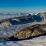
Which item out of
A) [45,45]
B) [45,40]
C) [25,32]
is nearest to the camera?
[45,45]

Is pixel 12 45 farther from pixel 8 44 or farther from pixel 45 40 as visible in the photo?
pixel 45 40

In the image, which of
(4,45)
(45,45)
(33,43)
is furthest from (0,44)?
(45,45)

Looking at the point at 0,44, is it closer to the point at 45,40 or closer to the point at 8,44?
the point at 8,44

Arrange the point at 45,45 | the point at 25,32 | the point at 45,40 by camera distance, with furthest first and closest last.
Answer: the point at 25,32
the point at 45,40
the point at 45,45

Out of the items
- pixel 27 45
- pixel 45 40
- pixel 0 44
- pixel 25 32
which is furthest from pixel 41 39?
pixel 25 32

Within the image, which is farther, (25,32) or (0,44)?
(25,32)

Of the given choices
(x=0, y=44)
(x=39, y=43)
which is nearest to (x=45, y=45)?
(x=39, y=43)

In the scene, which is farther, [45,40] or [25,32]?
[25,32]

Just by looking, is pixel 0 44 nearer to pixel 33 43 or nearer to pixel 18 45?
pixel 18 45
